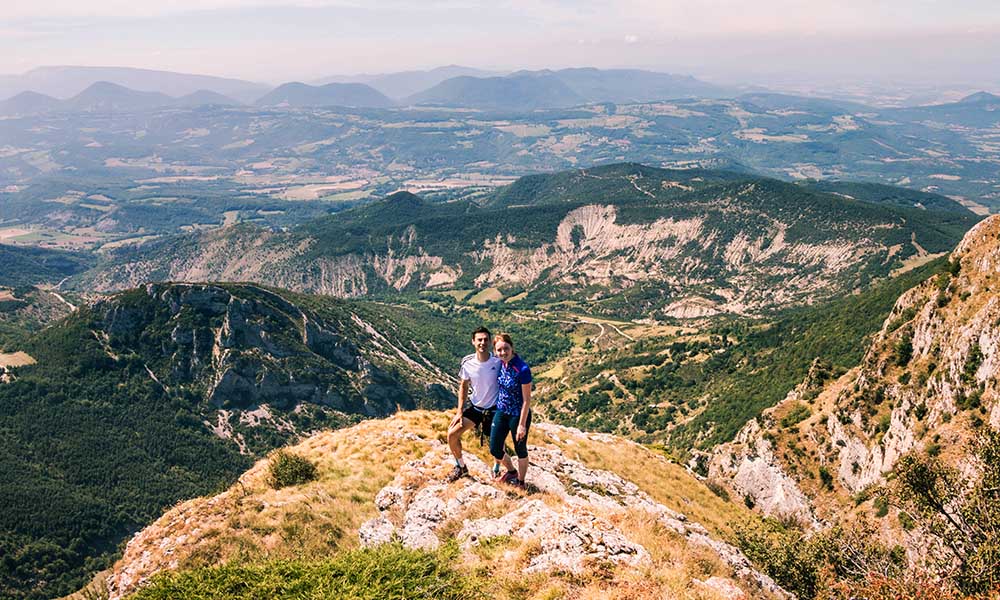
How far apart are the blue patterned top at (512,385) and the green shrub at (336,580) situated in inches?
211

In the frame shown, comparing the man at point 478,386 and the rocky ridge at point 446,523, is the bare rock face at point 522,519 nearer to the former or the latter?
the rocky ridge at point 446,523

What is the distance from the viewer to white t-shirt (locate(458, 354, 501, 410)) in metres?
18.6

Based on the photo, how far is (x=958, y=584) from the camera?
1755cm

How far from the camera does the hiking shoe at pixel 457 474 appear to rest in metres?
20.1

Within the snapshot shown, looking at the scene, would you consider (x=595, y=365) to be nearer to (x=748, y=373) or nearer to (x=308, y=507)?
(x=748, y=373)

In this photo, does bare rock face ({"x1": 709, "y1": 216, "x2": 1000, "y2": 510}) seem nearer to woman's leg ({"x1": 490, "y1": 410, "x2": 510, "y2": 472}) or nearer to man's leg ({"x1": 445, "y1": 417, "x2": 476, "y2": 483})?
woman's leg ({"x1": 490, "y1": 410, "x2": 510, "y2": 472})

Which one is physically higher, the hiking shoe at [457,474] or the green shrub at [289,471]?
the hiking shoe at [457,474]

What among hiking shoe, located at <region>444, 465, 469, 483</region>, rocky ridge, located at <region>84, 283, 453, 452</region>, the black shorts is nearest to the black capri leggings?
the black shorts

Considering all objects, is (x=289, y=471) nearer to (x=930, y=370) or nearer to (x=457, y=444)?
(x=457, y=444)

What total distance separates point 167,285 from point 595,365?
16334 cm

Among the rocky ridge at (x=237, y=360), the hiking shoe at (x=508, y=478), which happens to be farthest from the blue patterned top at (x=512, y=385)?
the rocky ridge at (x=237, y=360)

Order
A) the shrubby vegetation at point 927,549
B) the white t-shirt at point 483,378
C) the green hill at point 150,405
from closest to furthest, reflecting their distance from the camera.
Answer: the shrubby vegetation at point 927,549
the white t-shirt at point 483,378
the green hill at point 150,405

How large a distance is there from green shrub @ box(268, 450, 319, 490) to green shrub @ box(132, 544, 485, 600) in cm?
881

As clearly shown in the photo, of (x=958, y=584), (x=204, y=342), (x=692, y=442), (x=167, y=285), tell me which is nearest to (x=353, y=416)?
(x=204, y=342)
